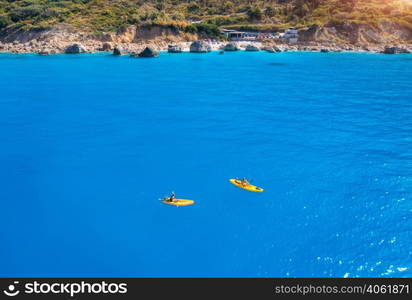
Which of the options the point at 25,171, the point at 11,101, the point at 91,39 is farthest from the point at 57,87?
the point at 91,39

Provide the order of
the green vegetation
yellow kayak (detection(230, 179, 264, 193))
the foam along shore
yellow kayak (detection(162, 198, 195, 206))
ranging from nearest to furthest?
yellow kayak (detection(162, 198, 195, 206)), yellow kayak (detection(230, 179, 264, 193)), the foam along shore, the green vegetation

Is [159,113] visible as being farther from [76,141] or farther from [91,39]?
[91,39]

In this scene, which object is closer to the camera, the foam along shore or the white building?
the foam along shore

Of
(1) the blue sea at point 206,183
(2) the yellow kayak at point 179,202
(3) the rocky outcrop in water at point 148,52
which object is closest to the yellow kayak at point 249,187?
(1) the blue sea at point 206,183

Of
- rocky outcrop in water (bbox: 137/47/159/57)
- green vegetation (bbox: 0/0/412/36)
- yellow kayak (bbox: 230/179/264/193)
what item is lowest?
yellow kayak (bbox: 230/179/264/193)

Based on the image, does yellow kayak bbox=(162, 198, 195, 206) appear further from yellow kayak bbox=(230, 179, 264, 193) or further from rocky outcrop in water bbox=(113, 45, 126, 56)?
rocky outcrop in water bbox=(113, 45, 126, 56)

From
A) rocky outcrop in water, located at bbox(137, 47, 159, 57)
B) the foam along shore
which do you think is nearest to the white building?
the foam along shore

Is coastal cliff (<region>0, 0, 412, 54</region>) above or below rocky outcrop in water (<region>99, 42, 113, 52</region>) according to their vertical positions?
above

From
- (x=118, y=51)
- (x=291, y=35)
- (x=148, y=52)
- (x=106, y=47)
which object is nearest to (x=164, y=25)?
(x=106, y=47)
